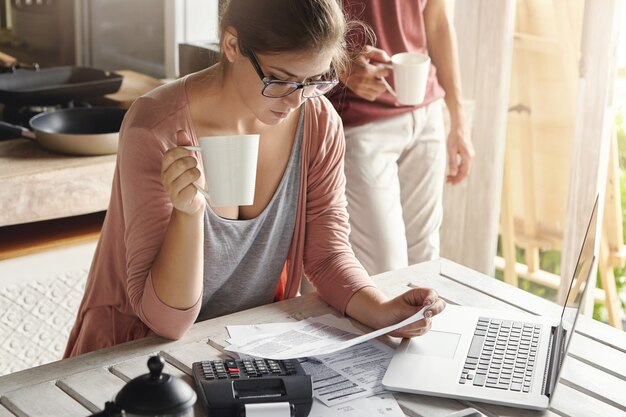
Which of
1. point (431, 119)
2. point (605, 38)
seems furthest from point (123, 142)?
point (605, 38)

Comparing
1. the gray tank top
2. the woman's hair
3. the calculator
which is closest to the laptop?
the calculator

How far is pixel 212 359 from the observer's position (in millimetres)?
1336

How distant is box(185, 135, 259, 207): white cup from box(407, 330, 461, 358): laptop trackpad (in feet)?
1.23

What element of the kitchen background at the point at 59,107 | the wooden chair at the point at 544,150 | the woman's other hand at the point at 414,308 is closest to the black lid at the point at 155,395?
the woman's other hand at the point at 414,308

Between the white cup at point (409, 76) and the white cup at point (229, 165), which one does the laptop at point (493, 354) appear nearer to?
the white cup at point (229, 165)

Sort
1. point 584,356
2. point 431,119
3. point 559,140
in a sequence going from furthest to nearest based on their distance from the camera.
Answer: point 559,140
point 431,119
point 584,356

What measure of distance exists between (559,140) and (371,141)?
1030 mm

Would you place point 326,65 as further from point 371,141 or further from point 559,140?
point 559,140

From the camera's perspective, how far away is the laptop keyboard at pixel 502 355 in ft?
4.24

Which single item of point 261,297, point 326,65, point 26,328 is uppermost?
point 326,65

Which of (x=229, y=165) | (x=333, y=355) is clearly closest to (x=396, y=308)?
(x=333, y=355)

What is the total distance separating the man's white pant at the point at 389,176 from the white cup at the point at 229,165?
1.01 meters

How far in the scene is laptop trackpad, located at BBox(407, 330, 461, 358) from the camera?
137 centimetres

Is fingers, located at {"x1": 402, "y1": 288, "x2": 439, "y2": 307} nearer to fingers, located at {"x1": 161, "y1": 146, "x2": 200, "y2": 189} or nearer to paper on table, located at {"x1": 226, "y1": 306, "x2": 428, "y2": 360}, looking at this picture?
paper on table, located at {"x1": 226, "y1": 306, "x2": 428, "y2": 360}
